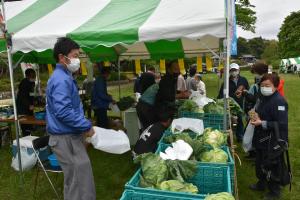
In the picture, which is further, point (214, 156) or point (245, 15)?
point (245, 15)

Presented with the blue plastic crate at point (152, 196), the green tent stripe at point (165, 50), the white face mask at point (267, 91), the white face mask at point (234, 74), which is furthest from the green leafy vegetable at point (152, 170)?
the green tent stripe at point (165, 50)

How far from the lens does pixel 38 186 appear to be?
15.9 feet

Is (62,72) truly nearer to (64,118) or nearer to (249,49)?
(64,118)

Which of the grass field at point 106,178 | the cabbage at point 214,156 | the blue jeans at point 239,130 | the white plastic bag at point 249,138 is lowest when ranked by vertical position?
the grass field at point 106,178

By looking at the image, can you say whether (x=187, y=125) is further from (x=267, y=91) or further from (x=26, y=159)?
(x=26, y=159)

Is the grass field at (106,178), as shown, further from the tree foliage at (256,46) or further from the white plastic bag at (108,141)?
the tree foliage at (256,46)

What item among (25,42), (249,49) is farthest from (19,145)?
(249,49)

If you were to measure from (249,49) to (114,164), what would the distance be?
98.9m

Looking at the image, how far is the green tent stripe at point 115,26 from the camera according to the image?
13.3 feet

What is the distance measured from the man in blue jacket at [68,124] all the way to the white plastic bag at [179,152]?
84 cm

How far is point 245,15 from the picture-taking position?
22.3 m

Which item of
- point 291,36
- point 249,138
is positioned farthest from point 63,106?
point 291,36

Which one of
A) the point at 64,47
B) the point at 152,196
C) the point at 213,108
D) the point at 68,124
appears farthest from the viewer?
the point at 213,108

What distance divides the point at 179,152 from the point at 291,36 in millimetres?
61021
